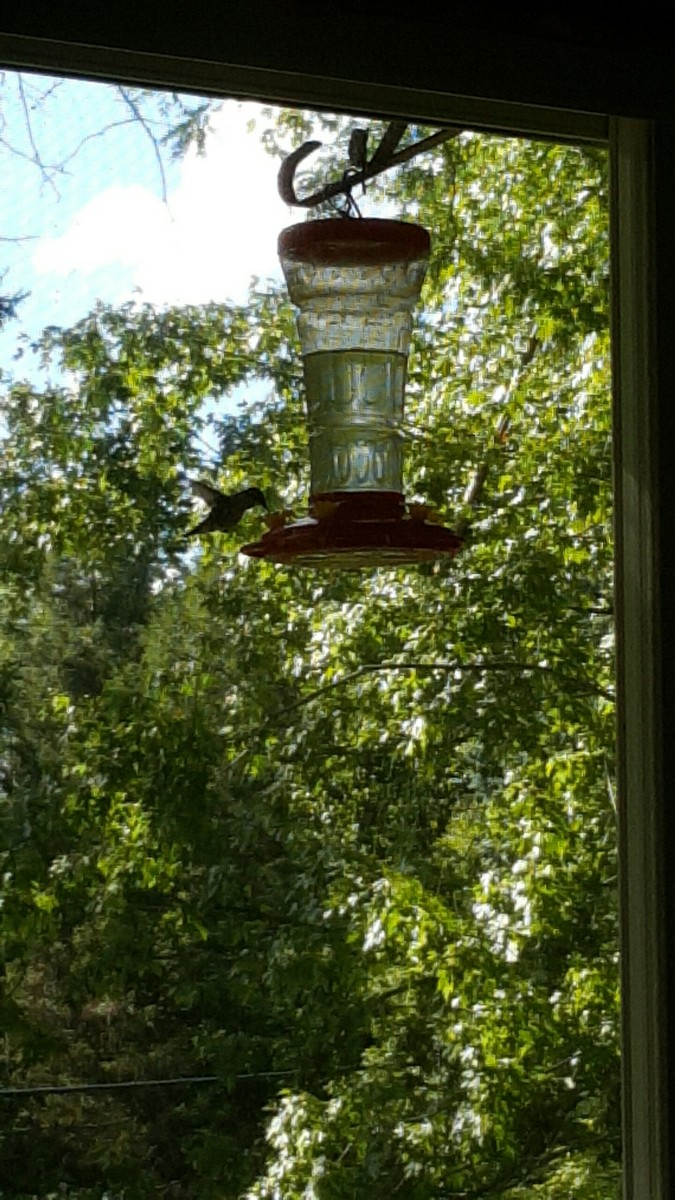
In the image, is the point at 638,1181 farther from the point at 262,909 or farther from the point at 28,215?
the point at 28,215

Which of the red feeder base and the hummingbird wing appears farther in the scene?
the hummingbird wing

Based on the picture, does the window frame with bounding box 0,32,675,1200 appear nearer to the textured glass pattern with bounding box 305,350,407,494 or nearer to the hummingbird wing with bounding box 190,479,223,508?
the textured glass pattern with bounding box 305,350,407,494

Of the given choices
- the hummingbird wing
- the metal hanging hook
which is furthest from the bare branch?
the hummingbird wing

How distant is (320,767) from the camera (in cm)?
121

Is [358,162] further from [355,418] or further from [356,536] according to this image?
[356,536]

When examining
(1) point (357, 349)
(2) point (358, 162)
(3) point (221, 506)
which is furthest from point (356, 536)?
(2) point (358, 162)

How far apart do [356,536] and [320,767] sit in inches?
10.0

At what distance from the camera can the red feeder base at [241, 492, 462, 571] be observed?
1063mm

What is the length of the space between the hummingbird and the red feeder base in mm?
70

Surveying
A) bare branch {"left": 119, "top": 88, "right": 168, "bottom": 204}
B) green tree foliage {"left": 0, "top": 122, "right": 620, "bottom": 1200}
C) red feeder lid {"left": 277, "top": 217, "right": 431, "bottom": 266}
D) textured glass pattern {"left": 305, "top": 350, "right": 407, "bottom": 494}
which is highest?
bare branch {"left": 119, "top": 88, "right": 168, "bottom": 204}

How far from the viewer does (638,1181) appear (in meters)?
1.14

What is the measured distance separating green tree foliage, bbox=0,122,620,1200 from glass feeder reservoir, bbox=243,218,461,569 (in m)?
0.03

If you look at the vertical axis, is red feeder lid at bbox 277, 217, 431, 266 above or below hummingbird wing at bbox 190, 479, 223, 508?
above

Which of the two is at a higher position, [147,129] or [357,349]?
[147,129]
